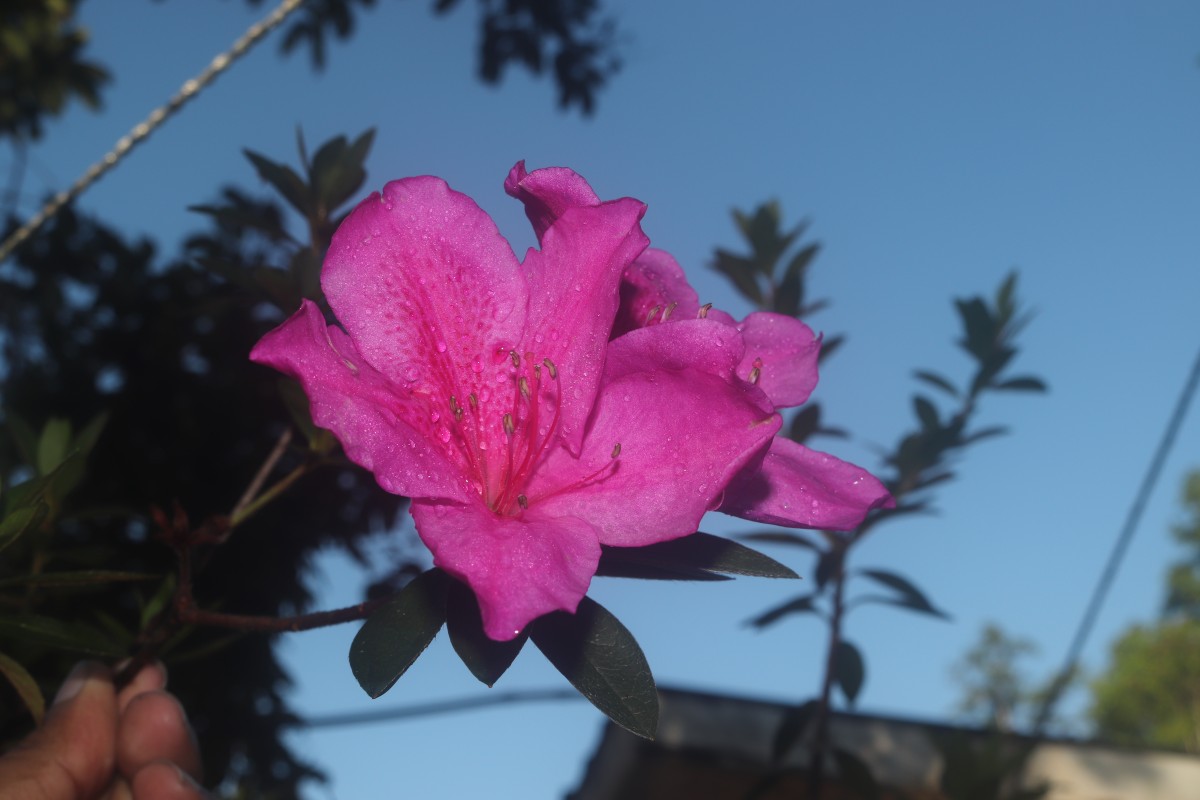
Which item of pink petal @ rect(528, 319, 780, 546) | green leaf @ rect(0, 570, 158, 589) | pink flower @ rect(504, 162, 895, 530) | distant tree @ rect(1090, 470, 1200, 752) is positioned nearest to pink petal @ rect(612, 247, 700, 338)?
pink flower @ rect(504, 162, 895, 530)

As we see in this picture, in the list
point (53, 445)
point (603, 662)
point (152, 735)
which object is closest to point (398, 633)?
point (603, 662)

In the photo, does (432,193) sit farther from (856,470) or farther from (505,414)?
(856,470)

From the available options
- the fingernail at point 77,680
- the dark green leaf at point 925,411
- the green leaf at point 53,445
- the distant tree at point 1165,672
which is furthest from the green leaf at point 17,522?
the distant tree at point 1165,672

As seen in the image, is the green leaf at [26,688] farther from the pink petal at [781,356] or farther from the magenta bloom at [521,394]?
the pink petal at [781,356]

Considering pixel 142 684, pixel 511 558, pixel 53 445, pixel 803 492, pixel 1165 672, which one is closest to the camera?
pixel 511 558

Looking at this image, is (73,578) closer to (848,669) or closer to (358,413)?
(358,413)

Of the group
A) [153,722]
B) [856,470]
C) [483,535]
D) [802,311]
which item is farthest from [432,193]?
[802,311]
